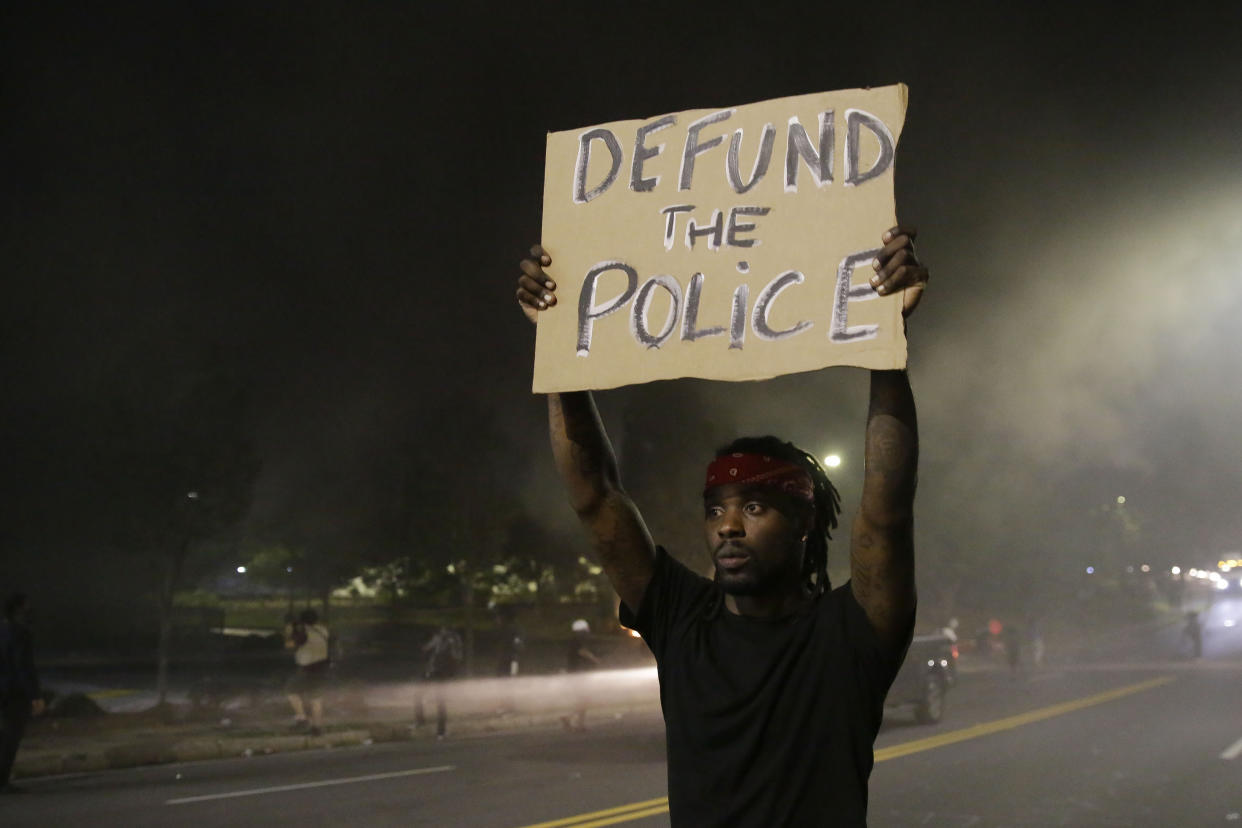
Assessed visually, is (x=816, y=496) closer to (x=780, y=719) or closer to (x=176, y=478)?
(x=780, y=719)

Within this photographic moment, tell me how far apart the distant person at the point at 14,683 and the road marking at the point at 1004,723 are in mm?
8262

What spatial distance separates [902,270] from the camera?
97.7 inches

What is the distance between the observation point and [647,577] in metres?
2.87

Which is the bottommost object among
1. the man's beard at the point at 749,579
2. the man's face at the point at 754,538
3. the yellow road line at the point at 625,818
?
the yellow road line at the point at 625,818

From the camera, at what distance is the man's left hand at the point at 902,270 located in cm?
249

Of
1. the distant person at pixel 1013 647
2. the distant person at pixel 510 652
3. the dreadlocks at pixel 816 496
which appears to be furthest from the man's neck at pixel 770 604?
the distant person at pixel 1013 647

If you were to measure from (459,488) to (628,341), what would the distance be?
25.6 m

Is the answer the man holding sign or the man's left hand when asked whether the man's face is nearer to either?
the man holding sign

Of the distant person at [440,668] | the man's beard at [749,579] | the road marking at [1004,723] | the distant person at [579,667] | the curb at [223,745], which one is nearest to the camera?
the man's beard at [749,579]

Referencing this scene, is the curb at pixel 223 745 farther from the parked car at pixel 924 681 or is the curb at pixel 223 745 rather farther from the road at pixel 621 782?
the parked car at pixel 924 681

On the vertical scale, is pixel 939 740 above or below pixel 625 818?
above

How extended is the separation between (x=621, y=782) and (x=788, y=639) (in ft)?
29.4

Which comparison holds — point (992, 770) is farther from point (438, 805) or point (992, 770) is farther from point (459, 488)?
point (459, 488)

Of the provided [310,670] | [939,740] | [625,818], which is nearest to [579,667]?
[310,670]
